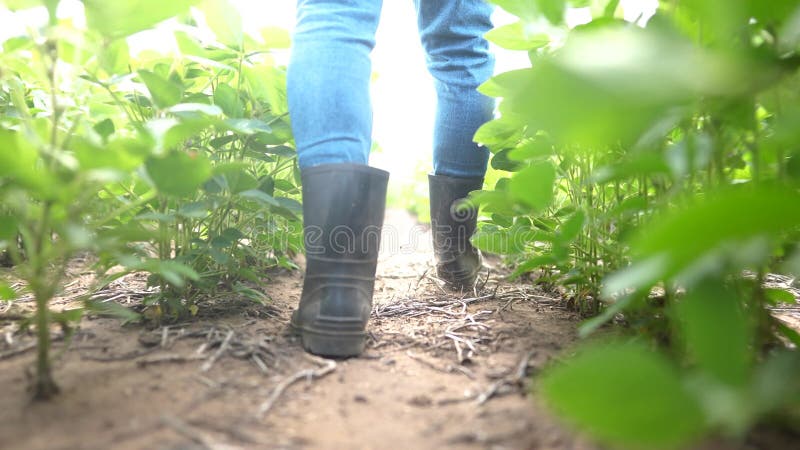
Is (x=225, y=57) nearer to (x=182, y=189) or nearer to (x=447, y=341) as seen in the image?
(x=182, y=189)

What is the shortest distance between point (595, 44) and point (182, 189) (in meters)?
0.53

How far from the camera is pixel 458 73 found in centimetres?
144

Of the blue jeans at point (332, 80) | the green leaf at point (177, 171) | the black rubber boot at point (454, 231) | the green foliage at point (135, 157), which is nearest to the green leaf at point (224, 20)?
the green foliage at point (135, 157)

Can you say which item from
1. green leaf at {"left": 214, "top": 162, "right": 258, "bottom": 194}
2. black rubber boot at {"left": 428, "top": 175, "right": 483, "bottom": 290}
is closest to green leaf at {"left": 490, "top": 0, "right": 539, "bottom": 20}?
green leaf at {"left": 214, "top": 162, "right": 258, "bottom": 194}

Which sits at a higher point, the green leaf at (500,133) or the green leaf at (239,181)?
the green leaf at (500,133)

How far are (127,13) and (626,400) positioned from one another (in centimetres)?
76

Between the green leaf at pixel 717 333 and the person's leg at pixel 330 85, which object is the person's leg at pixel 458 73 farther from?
the green leaf at pixel 717 333

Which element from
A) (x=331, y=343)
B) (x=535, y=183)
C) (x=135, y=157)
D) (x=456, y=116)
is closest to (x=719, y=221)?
(x=535, y=183)

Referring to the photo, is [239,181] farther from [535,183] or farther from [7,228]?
[535,183]

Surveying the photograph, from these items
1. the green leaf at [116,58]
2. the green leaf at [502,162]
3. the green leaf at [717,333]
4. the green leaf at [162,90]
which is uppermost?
the green leaf at [116,58]

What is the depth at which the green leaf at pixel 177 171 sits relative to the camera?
→ 0.65 meters

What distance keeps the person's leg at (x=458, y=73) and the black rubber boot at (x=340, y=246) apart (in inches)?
19.6

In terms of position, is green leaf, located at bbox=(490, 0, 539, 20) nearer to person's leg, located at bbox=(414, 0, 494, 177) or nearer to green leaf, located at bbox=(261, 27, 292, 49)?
green leaf, located at bbox=(261, 27, 292, 49)

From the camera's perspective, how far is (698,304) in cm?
43
